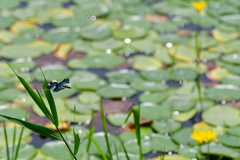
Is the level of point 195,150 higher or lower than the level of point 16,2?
higher

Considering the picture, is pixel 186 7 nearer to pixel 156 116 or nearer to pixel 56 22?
pixel 56 22

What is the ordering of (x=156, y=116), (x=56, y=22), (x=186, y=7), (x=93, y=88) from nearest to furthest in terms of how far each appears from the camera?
(x=156, y=116)
(x=93, y=88)
(x=56, y=22)
(x=186, y=7)

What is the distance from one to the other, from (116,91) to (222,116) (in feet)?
1.33

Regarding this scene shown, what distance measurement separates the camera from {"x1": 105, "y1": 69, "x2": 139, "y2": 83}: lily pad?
1.86m

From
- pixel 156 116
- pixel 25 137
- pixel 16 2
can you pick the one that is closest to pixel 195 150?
pixel 156 116

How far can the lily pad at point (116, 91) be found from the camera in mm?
1771

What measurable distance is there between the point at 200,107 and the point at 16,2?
1297mm

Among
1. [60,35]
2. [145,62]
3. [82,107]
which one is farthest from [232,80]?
[60,35]

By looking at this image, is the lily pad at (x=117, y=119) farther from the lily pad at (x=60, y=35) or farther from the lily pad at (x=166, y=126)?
the lily pad at (x=60, y=35)

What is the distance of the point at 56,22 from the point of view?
233 cm

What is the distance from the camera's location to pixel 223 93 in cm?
177

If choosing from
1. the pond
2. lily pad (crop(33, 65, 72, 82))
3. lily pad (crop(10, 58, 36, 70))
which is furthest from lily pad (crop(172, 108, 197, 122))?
lily pad (crop(10, 58, 36, 70))

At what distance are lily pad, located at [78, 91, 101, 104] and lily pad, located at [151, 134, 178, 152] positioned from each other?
0.99 feet

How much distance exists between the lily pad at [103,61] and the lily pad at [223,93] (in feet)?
1.36
